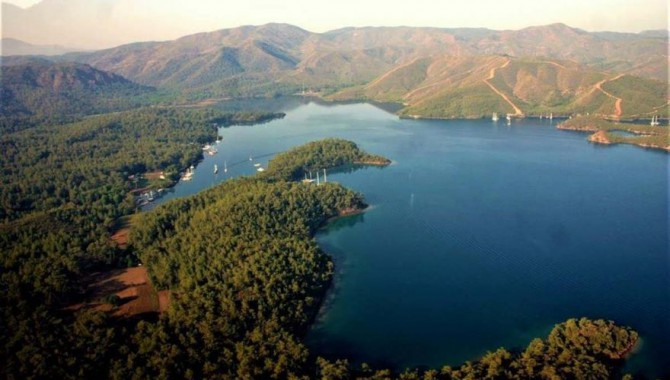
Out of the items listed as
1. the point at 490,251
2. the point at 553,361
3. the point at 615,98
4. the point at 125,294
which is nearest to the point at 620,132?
the point at 615,98

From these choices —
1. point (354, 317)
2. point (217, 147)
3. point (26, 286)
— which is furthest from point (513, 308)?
point (217, 147)

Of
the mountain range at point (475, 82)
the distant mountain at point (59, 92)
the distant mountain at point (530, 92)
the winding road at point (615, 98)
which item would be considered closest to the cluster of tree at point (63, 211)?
the distant mountain at point (59, 92)

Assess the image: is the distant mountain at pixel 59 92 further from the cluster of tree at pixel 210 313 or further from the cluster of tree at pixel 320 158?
the cluster of tree at pixel 210 313

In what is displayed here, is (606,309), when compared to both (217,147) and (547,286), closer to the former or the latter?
(547,286)

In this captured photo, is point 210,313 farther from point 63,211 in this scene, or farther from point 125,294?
point 63,211

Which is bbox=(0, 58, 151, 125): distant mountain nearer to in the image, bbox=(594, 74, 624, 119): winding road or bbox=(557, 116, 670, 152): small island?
bbox=(557, 116, 670, 152): small island

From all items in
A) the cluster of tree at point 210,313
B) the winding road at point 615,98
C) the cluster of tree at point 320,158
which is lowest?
the cluster of tree at point 210,313
